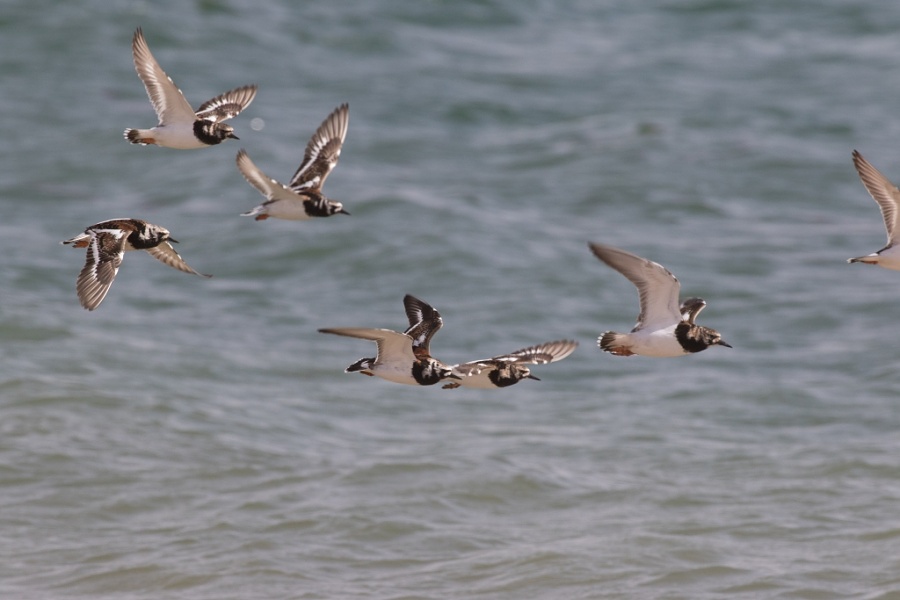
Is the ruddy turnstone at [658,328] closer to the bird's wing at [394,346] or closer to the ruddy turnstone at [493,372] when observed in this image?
the ruddy turnstone at [493,372]

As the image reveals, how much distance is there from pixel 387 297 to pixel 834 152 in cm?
1005

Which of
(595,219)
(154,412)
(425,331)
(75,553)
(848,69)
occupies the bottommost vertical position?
(75,553)

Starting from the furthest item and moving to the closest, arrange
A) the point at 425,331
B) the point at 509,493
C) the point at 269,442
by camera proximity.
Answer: the point at 269,442, the point at 509,493, the point at 425,331

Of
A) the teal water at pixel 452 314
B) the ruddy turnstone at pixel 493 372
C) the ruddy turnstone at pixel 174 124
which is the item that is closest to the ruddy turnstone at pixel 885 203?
the ruddy turnstone at pixel 493 372

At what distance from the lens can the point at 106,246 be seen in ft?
28.3

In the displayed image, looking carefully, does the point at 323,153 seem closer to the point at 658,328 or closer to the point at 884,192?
the point at 658,328

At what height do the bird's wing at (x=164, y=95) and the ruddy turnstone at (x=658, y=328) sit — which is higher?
the bird's wing at (x=164, y=95)

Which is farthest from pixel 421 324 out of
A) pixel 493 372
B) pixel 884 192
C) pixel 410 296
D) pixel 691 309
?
pixel 884 192

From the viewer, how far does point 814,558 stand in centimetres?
1206

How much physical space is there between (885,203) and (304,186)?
4.03 metres

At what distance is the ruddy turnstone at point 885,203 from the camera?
9.24 meters

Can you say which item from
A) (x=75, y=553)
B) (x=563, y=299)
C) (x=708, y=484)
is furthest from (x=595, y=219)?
(x=75, y=553)

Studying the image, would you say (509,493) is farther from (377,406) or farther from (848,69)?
(848,69)

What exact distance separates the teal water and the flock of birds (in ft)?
9.68
